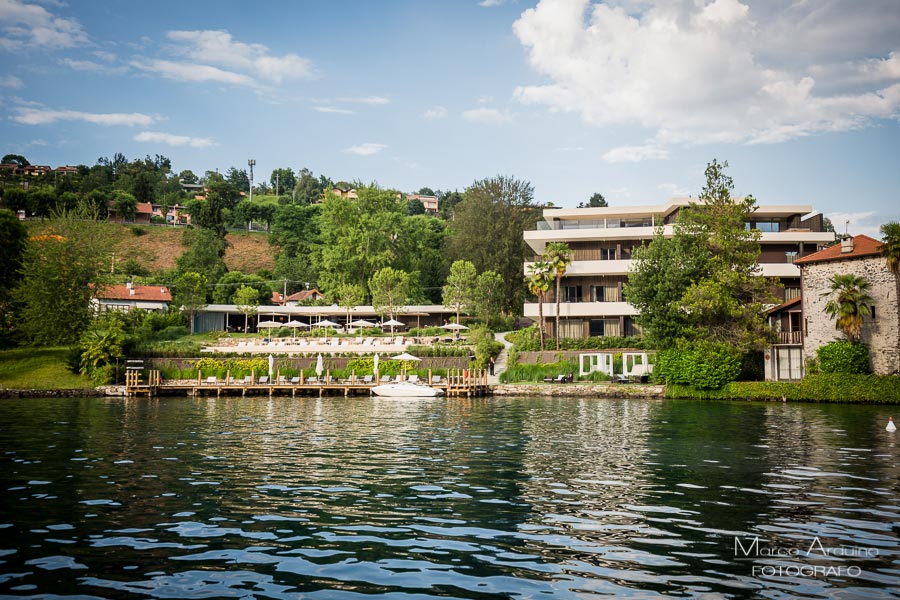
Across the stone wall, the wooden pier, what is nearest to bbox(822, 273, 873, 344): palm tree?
the stone wall

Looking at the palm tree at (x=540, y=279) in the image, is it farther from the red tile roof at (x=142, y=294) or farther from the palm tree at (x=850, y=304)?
the red tile roof at (x=142, y=294)

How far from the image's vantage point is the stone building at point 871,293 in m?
42.2

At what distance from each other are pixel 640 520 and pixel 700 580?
372 centimetres

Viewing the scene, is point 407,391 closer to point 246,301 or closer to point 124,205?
point 246,301

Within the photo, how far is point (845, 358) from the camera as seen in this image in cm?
4225

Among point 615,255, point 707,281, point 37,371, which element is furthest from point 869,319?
point 37,371

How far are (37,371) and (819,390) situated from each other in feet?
183

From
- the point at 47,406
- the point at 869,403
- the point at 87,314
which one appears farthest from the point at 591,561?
the point at 87,314

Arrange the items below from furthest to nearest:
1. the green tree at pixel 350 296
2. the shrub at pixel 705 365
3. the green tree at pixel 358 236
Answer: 1. the green tree at pixel 358 236
2. the green tree at pixel 350 296
3. the shrub at pixel 705 365

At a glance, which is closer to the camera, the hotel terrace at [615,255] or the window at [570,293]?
the hotel terrace at [615,255]

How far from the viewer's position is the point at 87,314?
61469 mm

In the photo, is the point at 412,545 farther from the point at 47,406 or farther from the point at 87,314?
the point at 87,314

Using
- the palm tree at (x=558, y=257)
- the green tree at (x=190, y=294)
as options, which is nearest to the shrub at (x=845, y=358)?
the palm tree at (x=558, y=257)

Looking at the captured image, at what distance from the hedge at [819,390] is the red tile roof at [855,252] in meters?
7.63
